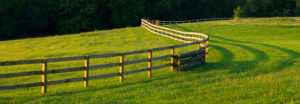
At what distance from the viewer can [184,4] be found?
3519 inches

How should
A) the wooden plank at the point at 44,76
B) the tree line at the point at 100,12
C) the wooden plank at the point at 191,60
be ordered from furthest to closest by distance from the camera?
the tree line at the point at 100,12 < the wooden plank at the point at 191,60 < the wooden plank at the point at 44,76

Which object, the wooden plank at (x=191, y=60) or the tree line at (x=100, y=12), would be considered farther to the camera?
the tree line at (x=100, y=12)

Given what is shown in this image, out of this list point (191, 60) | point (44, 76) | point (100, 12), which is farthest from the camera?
point (100, 12)

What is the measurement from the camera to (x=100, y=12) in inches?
2889

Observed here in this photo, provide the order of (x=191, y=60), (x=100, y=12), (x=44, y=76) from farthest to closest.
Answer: (x=100, y=12) < (x=191, y=60) < (x=44, y=76)

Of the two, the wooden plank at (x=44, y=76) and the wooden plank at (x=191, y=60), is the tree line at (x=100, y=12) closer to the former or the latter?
the wooden plank at (x=191, y=60)

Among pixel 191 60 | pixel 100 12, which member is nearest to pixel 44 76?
pixel 191 60

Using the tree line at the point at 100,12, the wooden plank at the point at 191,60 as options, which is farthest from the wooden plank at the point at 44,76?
the tree line at the point at 100,12

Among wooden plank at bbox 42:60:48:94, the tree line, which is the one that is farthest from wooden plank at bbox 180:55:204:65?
the tree line

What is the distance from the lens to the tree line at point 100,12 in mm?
59438

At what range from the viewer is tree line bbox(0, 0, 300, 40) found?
5944 cm

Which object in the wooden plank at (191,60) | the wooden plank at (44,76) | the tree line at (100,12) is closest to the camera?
the wooden plank at (44,76)

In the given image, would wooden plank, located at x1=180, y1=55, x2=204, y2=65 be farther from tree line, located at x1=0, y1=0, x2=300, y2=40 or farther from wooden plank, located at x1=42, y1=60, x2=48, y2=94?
tree line, located at x1=0, y1=0, x2=300, y2=40

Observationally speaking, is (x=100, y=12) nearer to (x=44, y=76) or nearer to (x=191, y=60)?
(x=191, y=60)
